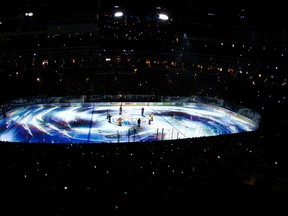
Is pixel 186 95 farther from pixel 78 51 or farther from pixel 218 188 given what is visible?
pixel 218 188

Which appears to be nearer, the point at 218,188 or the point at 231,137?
the point at 218,188

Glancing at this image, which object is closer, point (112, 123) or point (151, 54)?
point (112, 123)

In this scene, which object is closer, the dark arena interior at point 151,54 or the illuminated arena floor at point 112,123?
the illuminated arena floor at point 112,123

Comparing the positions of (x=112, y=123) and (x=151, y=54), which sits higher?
(x=151, y=54)

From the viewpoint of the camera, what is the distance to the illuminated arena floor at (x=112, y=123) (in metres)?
22.3

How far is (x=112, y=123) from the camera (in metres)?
25.8

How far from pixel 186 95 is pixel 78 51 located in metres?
13.7

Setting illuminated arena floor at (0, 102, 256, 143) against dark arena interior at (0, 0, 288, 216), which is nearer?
illuminated arena floor at (0, 102, 256, 143)

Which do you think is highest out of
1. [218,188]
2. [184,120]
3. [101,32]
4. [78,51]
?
[101,32]

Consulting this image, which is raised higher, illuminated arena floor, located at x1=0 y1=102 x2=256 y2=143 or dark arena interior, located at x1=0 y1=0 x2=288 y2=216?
dark arena interior, located at x1=0 y1=0 x2=288 y2=216

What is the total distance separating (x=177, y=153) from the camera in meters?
12.6

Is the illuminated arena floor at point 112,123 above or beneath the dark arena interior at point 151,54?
beneath

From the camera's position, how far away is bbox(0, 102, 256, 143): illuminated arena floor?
2227cm

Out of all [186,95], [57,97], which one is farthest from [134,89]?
[57,97]
